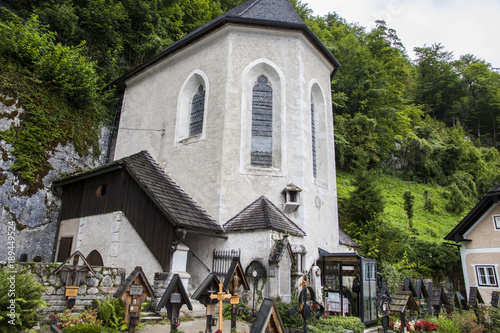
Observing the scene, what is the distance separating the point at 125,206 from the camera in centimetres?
1064

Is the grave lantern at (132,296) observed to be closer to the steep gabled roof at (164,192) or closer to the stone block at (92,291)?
the stone block at (92,291)

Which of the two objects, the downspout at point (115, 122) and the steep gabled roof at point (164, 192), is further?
the downspout at point (115, 122)

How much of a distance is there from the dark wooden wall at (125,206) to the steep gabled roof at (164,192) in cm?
25

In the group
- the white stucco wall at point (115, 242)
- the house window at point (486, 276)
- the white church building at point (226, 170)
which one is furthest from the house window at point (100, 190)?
the house window at point (486, 276)

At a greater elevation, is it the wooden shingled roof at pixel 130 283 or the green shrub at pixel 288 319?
the wooden shingled roof at pixel 130 283

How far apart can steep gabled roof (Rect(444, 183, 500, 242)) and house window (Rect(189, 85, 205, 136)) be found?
12.8 m

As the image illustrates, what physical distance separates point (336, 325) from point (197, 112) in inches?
350

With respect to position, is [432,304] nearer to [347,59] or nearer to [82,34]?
[82,34]

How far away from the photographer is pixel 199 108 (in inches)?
524

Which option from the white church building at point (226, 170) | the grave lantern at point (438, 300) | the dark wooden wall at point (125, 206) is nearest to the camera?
the dark wooden wall at point (125, 206)

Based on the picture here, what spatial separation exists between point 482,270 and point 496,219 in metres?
2.43

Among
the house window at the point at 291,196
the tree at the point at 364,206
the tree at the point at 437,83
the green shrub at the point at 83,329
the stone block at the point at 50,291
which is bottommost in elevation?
the green shrub at the point at 83,329

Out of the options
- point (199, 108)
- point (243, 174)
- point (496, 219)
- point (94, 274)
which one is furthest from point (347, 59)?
point (94, 274)

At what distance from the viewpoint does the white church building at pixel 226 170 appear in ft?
32.0
